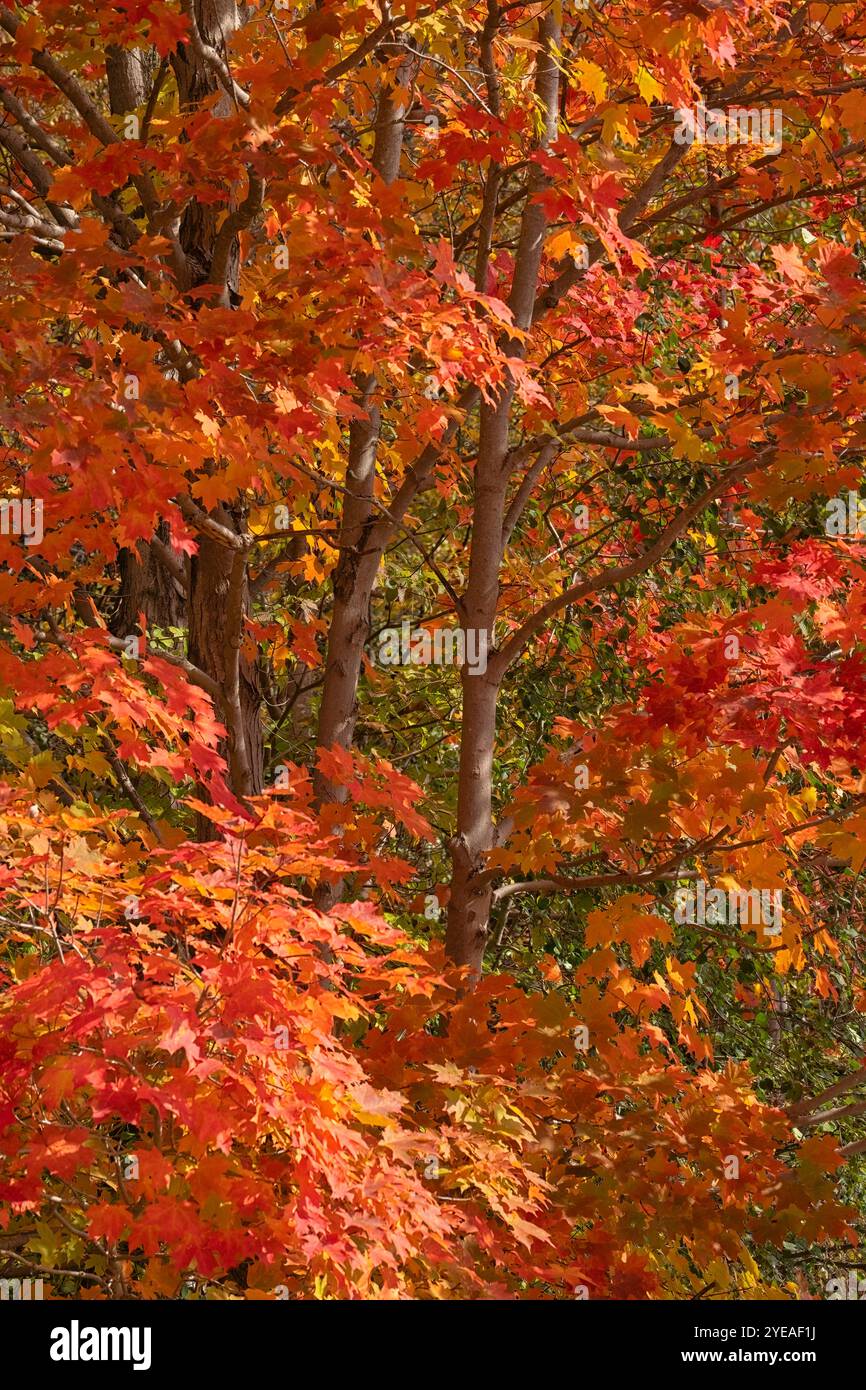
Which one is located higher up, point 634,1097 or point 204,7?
point 204,7

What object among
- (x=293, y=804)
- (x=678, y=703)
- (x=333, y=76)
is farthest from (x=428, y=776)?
(x=333, y=76)

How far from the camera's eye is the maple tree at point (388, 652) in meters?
2.95

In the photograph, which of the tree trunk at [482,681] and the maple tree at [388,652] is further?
the tree trunk at [482,681]

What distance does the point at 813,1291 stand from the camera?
703cm

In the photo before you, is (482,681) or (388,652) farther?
(388,652)

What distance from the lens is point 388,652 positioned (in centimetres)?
630

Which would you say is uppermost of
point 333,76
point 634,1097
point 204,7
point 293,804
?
point 204,7

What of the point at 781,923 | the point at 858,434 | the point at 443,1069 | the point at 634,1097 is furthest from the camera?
the point at 781,923

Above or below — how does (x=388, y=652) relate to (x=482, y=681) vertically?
above

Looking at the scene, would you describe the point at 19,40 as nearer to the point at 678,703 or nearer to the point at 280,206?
the point at 280,206

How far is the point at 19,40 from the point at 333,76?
0.82 meters

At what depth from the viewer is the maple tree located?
116 inches

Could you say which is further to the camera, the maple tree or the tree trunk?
the tree trunk

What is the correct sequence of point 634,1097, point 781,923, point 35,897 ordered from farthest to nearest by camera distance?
point 781,923
point 634,1097
point 35,897
